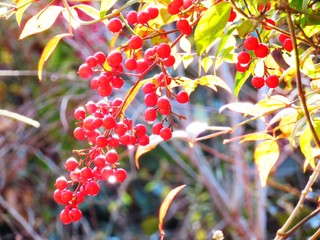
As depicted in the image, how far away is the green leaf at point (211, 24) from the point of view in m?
0.50

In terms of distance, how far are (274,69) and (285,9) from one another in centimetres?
20

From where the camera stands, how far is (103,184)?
2.24m

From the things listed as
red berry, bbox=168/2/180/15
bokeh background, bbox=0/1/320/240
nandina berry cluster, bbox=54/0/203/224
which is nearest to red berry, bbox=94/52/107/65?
nandina berry cluster, bbox=54/0/203/224

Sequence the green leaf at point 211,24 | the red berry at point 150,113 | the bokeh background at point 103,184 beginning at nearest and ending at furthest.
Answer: the green leaf at point 211,24
the red berry at point 150,113
the bokeh background at point 103,184

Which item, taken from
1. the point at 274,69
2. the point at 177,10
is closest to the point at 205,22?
the point at 177,10

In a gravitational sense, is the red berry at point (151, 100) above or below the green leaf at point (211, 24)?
below

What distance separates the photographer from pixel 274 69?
64 centimetres

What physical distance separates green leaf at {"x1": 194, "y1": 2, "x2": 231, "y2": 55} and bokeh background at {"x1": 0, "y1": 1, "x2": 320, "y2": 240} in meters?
1.18

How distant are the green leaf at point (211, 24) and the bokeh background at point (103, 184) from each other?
3.88ft

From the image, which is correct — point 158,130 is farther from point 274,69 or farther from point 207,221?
point 207,221

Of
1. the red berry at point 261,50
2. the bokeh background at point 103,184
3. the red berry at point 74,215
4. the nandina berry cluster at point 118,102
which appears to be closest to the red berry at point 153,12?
the nandina berry cluster at point 118,102

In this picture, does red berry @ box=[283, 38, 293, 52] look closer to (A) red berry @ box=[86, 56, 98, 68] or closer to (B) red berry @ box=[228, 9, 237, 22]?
(B) red berry @ box=[228, 9, 237, 22]

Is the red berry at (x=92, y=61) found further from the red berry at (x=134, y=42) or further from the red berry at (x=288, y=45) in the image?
the red berry at (x=288, y=45)

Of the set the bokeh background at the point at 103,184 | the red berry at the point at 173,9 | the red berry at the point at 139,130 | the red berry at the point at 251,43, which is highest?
the red berry at the point at 173,9
